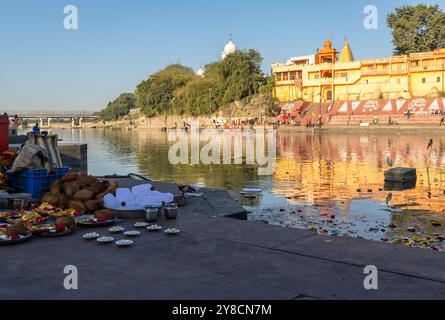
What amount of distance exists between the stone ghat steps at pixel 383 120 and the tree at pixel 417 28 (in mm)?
13499

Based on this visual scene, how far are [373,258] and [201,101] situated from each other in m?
75.4

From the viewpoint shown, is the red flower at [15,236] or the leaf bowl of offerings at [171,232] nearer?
the red flower at [15,236]

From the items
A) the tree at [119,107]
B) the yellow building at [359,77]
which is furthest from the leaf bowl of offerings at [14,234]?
the tree at [119,107]

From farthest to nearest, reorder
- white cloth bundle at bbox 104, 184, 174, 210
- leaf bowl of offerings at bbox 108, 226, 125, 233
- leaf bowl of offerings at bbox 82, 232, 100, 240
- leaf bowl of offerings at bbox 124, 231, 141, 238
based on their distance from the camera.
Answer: white cloth bundle at bbox 104, 184, 174, 210 < leaf bowl of offerings at bbox 108, 226, 125, 233 < leaf bowl of offerings at bbox 124, 231, 141, 238 < leaf bowl of offerings at bbox 82, 232, 100, 240

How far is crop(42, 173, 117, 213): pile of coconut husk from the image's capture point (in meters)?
8.25

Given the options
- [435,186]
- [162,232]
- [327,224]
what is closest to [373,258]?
[162,232]

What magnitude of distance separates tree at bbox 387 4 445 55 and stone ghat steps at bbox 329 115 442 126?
13499 millimetres

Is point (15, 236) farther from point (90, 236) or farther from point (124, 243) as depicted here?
point (124, 243)

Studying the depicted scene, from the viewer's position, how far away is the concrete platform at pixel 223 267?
4.44 meters

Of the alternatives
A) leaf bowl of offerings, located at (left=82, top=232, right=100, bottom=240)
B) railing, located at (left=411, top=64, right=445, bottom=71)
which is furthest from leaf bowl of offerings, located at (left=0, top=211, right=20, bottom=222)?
railing, located at (left=411, top=64, right=445, bottom=71)

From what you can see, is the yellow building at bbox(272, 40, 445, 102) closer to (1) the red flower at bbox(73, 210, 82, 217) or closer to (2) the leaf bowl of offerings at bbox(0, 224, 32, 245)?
(1) the red flower at bbox(73, 210, 82, 217)

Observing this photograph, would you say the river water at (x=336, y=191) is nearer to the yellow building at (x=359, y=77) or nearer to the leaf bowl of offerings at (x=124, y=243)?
the leaf bowl of offerings at (x=124, y=243)
